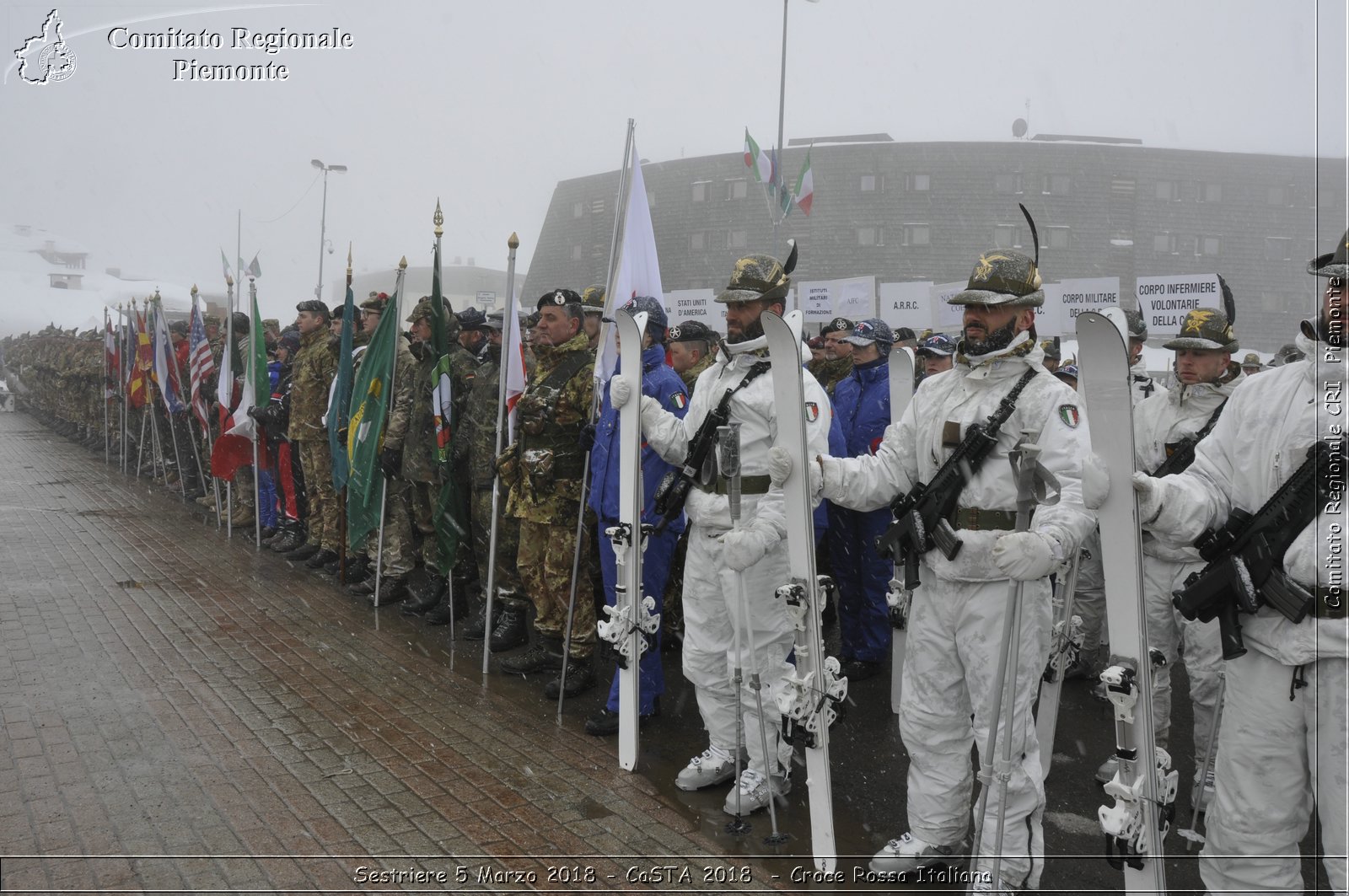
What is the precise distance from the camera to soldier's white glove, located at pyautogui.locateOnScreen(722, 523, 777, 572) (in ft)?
13.4

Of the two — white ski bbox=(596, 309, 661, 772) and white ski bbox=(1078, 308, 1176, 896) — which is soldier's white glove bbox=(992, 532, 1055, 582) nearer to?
white ski bbox=(1078, 308, 1176, 896)

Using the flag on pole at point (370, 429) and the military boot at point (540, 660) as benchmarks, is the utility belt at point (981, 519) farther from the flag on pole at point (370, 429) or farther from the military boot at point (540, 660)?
Result: the flag on pole at point (370, 429)

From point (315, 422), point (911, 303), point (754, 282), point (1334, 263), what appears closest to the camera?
point (1334, 263)

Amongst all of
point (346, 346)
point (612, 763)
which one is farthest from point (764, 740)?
point (346, 346)

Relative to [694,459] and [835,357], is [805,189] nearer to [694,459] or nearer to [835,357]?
[835,357]

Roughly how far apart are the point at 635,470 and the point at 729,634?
938mm

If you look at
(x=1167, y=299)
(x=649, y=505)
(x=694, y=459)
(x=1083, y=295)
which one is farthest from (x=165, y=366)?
(x=1167, y=299)

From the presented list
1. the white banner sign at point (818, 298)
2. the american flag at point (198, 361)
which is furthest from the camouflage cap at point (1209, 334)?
the american flag at point (198, 361)

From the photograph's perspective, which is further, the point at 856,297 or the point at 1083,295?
the point at 856,297

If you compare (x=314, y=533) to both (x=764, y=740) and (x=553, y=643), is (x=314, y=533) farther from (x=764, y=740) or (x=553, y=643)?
(x=764, y=740)

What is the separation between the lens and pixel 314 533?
9.96 metres

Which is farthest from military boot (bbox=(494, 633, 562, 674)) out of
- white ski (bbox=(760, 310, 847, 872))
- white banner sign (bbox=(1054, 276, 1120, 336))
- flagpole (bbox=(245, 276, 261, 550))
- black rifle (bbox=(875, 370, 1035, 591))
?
white banner sign (bbox=(1054, 276, 1120, 336))

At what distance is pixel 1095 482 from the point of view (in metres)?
2.91

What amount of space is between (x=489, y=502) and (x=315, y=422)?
10.3 feet
